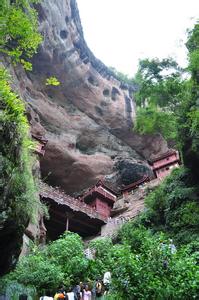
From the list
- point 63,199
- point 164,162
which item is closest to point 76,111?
point 164,162

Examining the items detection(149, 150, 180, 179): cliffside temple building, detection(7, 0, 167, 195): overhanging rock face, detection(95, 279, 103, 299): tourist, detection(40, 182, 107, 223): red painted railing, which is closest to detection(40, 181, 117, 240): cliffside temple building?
detection(40, 182, 107, 223): red painted railing

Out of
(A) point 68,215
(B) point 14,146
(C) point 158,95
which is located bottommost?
(B) point 14,146

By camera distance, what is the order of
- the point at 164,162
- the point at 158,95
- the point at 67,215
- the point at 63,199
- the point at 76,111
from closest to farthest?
the point at 158,95, the point at 63,199, the point at 67,215, the point at 164,162, the point at 76,111

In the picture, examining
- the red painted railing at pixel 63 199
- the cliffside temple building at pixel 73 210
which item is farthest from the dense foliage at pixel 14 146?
the red painted railing at pixel 63 199

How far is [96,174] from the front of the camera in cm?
3856

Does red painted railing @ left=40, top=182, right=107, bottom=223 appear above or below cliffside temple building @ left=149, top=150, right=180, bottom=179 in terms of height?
below

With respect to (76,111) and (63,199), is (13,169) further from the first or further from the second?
(76,111)

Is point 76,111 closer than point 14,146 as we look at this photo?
No

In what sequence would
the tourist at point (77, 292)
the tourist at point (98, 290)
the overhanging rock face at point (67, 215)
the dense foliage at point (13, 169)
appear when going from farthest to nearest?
the overhanging rock face at point (67, 215)
the tourist at point (98, 290)
the tourist at point (77, 292)
the dense foliage at point (13, 169)

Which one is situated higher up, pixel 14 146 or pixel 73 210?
pixel 73 210

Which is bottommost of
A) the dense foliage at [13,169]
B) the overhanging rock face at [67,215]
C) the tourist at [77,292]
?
the tourist at [77,292]

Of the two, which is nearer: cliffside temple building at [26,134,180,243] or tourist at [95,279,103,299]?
tourist at [95,279,103,299]

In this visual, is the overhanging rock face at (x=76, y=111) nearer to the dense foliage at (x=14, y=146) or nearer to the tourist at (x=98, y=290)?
the tourist at (x=98, y=290)

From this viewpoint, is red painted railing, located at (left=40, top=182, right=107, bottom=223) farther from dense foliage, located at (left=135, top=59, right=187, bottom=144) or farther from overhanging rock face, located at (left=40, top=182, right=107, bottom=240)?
dense foliage, located at (left=135, top=59, right=187, bottom=144)
